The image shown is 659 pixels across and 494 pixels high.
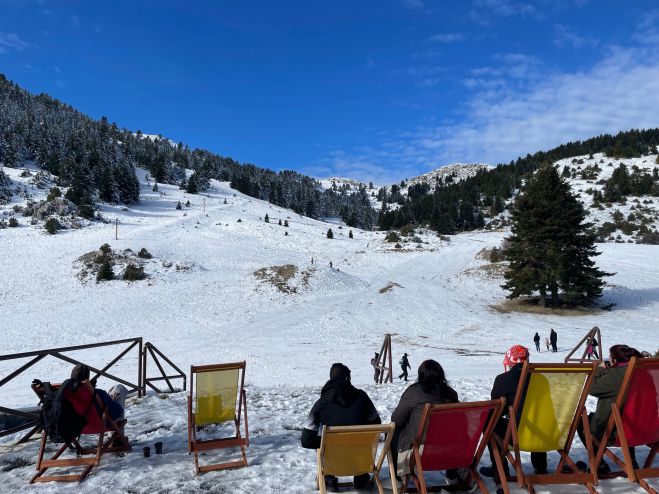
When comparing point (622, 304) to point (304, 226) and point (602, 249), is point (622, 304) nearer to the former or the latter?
point (602, 249)

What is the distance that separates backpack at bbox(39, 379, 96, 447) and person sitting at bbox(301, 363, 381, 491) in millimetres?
2924

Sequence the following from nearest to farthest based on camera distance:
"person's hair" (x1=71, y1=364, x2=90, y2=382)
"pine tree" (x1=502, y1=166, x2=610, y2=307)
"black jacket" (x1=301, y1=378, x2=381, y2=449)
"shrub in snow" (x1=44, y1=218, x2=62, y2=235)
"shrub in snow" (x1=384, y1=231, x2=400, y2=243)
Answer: "black jacket" (x1=301, y1=378, x2=381, y2=449), "person's hair" (x1=71, y1=364, x2=90, y2=382), "pine tree" (x1=502, y1=166, x2=610, y2=307), "shrub in snow" (x1=44, y1=218, x2=62, y2=235), "shrub in snow" (x1=384, y1=231, x2=400, y2=243)

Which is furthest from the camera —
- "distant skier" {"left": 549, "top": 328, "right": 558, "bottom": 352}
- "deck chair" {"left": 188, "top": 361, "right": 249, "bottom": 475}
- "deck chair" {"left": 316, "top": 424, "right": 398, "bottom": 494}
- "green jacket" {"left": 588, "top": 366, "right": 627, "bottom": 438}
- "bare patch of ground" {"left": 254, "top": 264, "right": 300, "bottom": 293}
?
"bare patch of ground" {"left": 254, "top": 264, "right": 300, "bottom": 293}

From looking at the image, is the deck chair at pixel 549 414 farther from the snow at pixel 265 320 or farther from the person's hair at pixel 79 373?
the person's hair at pixel 79 373

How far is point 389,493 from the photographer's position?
14.7 feet

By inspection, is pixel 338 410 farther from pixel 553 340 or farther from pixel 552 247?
pixel 552 247

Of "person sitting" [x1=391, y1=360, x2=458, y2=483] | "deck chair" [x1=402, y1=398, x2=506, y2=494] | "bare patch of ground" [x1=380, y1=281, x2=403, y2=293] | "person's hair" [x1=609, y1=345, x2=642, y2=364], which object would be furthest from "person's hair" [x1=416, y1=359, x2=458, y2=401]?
"bare patch of ground" [x1=380, y1=281, x2=403, y2=293]

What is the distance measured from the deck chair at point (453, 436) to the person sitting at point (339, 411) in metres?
0.70

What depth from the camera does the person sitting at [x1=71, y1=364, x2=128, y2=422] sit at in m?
5.25

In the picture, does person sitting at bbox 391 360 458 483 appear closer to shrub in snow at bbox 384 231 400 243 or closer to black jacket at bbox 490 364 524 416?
black jacket at bbox 490 364 524 416

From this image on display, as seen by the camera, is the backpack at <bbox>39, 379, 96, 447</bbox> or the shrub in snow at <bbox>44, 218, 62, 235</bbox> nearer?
the backpack at <bbox>39, 379, 96, 447</bbox>

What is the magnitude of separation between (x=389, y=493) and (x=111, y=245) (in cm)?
4151

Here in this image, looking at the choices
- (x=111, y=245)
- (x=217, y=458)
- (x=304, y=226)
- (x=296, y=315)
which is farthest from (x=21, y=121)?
(x=217, y=458)

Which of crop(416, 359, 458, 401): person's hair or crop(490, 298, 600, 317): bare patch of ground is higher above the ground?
crop(416, 359, 458, 401): person's hair
